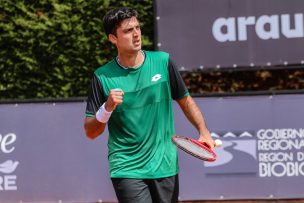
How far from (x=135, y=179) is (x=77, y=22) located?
5265 mm

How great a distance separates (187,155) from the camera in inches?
312

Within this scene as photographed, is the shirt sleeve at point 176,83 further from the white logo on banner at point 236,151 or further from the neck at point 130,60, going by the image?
Answer: the white logo on banner at point 236,151

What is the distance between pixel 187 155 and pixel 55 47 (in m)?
2.59

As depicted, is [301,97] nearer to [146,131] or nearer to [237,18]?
[237,18]

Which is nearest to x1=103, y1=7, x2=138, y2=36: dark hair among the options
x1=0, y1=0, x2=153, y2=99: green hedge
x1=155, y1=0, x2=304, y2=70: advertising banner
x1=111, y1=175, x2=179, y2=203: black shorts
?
x1=111, y1=175, x2=179, y2=203: black shorts

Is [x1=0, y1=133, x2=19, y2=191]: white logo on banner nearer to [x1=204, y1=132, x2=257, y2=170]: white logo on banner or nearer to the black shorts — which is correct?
[x1=204, y1=132, x2=257, y2=170]: white logo on banner

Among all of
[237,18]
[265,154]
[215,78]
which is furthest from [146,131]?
[215,78]

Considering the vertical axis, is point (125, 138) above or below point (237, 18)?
below

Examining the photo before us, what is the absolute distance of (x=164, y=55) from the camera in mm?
4824

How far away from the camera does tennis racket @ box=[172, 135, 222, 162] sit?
15.0ft

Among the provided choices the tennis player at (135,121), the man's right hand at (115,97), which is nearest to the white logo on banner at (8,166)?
the tennis player at (135,121)

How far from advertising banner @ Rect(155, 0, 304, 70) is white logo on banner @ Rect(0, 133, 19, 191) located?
1.92 meters

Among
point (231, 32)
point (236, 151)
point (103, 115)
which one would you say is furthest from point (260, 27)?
point (103, 115)

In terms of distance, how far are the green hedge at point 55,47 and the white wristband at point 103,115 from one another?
5.09m
